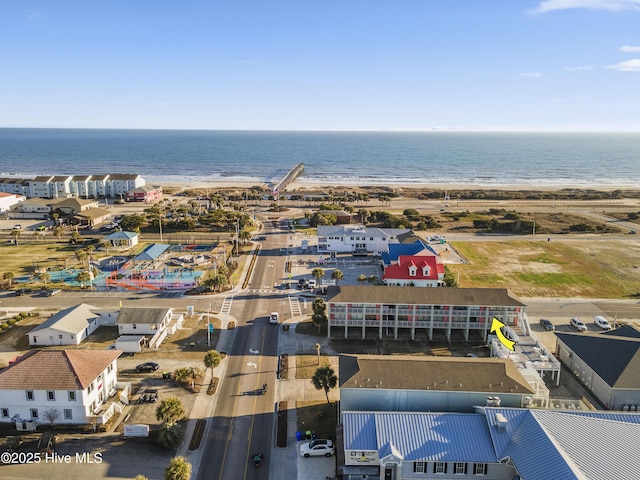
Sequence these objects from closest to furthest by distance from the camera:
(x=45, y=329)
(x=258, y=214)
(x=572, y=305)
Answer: (x=45, y=329) → (x=572, y=305) → (x=258, y=214)

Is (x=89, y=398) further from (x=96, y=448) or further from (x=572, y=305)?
(x=572, y=305)

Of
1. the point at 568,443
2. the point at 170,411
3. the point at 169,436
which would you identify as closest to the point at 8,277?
the point at 170,411

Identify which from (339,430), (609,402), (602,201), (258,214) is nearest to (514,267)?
(609,402)

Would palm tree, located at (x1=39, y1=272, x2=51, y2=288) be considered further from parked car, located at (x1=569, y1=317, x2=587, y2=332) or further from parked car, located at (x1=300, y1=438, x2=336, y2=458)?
parked car, located at (x1=569, y1=317, x2=587, y2=332)

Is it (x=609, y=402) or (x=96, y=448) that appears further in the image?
(x=609, y=402)

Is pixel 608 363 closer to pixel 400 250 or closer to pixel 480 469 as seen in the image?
pixel 480 469

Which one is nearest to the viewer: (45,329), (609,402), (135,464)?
(135,464)
